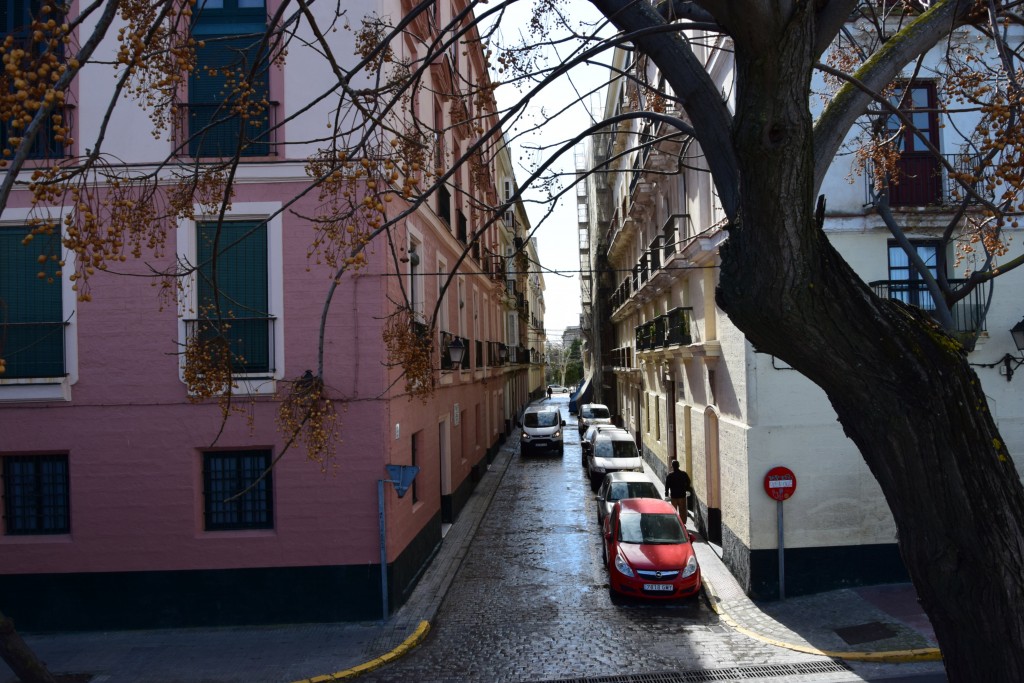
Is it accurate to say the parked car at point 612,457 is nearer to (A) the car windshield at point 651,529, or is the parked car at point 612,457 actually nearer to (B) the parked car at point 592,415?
(A) the car windshield at point 651,529

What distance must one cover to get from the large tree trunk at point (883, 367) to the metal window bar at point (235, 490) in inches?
368

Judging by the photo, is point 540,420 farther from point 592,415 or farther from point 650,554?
point 650,554

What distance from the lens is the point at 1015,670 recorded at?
145 inches

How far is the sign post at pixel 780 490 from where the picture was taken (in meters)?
12.0

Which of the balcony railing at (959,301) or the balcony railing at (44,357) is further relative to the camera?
the balcony railing at (959,301)

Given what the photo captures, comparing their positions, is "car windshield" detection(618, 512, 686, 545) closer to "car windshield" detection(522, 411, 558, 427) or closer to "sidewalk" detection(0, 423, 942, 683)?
"sidewalk" detection(0, 423, 942, 683)

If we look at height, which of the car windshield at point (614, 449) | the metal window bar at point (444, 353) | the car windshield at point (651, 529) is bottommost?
the car windshield at point (651, 529)

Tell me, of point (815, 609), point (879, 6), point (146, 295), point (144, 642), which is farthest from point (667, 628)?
point (879, 6)

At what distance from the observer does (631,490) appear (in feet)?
52.7

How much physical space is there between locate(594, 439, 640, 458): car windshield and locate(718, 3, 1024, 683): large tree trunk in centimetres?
1842

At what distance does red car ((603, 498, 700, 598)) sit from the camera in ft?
39.4

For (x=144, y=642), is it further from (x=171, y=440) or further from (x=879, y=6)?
(x=879, y=6)

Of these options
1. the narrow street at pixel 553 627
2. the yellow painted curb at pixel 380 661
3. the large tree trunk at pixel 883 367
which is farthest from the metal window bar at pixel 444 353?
the large tree trunk at pixel 883 367

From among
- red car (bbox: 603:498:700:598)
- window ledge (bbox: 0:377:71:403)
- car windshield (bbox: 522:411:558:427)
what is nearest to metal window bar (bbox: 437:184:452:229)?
red car (bbox: 603:498:700:598)
